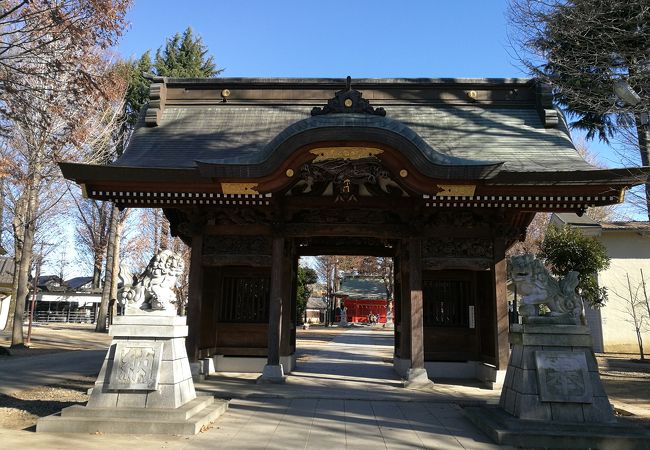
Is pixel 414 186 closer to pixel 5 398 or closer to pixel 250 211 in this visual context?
pixel 250 211

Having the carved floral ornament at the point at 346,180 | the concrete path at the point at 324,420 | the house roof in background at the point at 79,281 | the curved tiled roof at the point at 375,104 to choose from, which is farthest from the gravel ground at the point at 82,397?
the house roof in background at the point at 79,281

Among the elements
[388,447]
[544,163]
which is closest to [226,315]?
[388,447]

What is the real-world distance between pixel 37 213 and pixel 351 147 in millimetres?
15048

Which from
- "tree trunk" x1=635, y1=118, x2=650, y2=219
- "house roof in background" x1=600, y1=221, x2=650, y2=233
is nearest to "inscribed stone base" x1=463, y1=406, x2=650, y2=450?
"tree trunk" x1=635, y1=118, x2=650, y2=219

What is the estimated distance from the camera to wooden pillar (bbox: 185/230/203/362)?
391 inches

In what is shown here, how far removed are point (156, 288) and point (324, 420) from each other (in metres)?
3.14

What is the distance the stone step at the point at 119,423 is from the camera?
5.66 meters

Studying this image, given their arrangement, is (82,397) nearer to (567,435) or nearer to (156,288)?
(156,288)

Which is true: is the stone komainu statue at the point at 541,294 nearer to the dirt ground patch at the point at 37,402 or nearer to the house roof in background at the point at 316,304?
the dirt ground patch at the point at 37,402

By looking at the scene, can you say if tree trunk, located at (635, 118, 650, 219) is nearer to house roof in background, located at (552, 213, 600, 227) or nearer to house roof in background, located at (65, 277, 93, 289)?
house roof in background, located at (552, 213, 600, 227)

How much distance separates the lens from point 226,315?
11.6m

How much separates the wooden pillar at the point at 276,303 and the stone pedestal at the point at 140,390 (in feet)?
10.9

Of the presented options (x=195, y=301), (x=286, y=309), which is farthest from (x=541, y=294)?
(x=195, y=301)

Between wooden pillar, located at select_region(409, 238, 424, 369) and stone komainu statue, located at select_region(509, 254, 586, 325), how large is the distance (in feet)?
12.1
